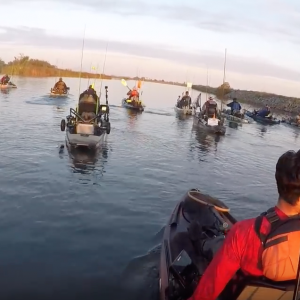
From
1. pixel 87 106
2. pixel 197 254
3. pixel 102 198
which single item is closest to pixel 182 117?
pixel 87 106

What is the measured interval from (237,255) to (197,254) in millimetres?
1835

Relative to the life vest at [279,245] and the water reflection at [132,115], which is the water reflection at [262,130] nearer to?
the water reflection at [132,115]

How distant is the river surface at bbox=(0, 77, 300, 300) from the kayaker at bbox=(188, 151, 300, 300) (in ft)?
9.97

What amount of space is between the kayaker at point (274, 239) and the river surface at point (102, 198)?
3040 mm

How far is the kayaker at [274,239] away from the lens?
8.05 ft

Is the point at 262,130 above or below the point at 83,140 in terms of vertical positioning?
above

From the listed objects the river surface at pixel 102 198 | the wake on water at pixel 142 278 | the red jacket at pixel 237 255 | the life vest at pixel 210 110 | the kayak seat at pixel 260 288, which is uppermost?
the life vest at pixel 210 110

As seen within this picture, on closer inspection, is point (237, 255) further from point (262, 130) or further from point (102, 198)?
point (262, 130)

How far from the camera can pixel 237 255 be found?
2.63 meters

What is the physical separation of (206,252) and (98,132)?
9.76 metres

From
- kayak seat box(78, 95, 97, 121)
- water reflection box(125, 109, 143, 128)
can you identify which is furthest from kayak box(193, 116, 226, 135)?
kayak seat box(78, 95, 97, 121)

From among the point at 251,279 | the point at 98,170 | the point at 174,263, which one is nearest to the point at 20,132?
the point at 98,170

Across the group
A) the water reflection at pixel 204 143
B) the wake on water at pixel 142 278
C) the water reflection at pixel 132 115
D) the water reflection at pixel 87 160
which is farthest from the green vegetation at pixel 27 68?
the wake on water at pixel 142 278

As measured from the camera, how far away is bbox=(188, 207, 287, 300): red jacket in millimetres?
2547
